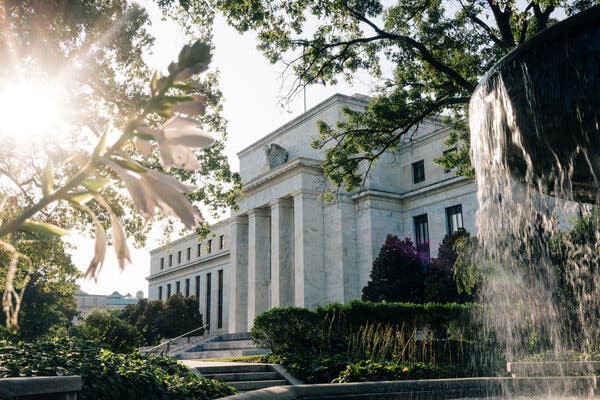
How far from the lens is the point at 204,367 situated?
45.8 feet

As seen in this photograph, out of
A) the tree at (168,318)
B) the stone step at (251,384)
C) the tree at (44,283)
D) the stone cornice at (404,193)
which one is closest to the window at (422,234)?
the stone cornice at (404,193)

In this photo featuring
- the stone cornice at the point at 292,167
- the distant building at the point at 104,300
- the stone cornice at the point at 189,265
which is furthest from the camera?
the distant building at the point at 104,300

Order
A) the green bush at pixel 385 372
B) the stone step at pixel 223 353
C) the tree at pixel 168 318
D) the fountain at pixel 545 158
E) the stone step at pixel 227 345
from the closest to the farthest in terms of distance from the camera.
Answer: the fountain at pixel 545 158 < the green bush at pixel 385 372 < the stone step at pixel 223 353 < the stone step at pixel 227 345 < the tree at pixel 168 318

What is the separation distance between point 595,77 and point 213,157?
41.7ft

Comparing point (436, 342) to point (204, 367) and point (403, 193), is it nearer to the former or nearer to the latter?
point (204, 367)

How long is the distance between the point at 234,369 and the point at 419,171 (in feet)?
79.8

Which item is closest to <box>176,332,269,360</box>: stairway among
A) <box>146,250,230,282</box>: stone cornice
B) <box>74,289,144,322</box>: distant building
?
<box>146,250,230,282</box>: stone cornice

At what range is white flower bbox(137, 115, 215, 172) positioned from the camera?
64cm

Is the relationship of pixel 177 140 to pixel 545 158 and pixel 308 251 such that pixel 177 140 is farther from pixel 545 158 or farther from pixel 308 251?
pixel 308 251

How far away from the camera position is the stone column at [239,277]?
130 feet

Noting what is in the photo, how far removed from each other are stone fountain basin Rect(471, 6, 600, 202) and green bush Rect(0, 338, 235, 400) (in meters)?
5.75

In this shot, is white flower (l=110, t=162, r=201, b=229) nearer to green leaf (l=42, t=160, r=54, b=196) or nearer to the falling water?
green leaf (l=42, t=160, r=54, b=196)

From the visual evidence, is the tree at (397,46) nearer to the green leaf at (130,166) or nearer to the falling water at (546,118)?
the falling water at (546,118)

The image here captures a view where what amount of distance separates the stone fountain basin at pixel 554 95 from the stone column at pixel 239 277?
3550cm
